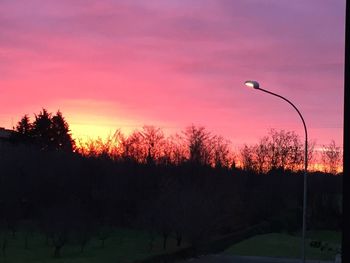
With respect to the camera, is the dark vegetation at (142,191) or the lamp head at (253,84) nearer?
the lamp head at (253,84)

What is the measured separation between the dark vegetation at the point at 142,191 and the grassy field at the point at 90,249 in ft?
2.27

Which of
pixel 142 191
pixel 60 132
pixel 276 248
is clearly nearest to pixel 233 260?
pixel 276 248

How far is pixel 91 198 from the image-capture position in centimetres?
6606

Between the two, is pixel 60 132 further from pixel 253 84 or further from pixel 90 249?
pixel 253 84

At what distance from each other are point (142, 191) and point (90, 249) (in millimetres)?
18691

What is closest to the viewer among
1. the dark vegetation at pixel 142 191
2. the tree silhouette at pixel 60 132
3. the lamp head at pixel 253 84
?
the lamp head at pixel 253 84

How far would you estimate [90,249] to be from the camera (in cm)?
4753

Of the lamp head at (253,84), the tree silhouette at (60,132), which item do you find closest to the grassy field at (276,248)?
the lamp head at (253,84)

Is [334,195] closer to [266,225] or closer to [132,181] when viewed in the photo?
[266,225]

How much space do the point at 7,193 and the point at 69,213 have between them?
63.1 ft

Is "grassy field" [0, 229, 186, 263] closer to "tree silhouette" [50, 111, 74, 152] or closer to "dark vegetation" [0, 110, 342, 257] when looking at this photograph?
"dark vegetation" [0, 110, 342, 257]

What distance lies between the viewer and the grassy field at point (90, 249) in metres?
37.9

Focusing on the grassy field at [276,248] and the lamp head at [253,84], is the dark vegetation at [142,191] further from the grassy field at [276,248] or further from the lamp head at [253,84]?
the lamp head at [253,84]

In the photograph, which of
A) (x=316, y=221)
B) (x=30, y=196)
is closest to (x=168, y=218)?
(x=30, y=196)
